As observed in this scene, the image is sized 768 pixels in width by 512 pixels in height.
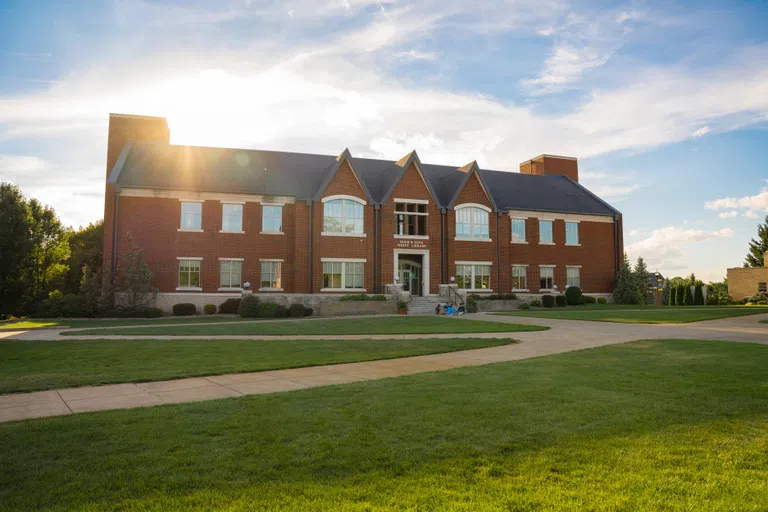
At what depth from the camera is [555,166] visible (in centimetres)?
5078

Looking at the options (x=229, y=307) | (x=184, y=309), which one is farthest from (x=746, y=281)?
(x=184, y=309)

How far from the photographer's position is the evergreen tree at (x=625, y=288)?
4422 cm

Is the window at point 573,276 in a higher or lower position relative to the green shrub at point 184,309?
higher

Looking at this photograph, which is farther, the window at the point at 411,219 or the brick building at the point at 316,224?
the window at the point at 411,219

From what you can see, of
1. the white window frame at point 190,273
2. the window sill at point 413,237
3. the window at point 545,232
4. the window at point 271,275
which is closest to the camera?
the white window frame at point 190,273

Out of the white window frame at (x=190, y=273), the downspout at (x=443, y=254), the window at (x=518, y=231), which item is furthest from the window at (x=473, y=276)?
the white window frame at (x=190, y=273)

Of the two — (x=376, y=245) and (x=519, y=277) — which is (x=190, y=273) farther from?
(x=519, y=277)

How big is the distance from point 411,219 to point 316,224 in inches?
288

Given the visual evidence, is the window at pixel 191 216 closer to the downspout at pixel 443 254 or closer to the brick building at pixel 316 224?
the brick building at pixel 316 224

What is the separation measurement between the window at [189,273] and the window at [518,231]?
2419cm

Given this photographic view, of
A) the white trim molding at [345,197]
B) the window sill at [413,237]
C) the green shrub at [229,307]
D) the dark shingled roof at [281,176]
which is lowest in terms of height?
the green shrub at [229,307]

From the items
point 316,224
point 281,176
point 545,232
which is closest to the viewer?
point 316,224

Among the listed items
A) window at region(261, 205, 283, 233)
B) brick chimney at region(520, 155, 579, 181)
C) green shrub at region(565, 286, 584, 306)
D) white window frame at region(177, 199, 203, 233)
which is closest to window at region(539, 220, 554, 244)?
green shrub at region(565, 286, 584, 306)

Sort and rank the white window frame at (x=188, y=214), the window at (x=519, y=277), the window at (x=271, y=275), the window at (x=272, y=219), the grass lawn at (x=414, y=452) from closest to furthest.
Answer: the grass lawn at (x=414, y=452)
the white window frame at (x=188, y=214)
the window at (x=271, y=275)
the window at (x=272, y=219)
the window at (x=519, y=277)
